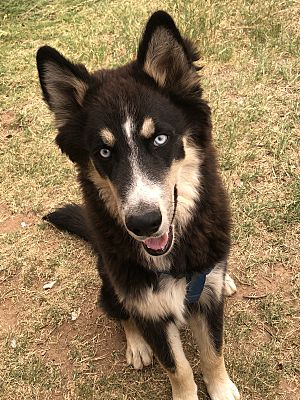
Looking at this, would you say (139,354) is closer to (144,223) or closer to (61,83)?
(144,223)

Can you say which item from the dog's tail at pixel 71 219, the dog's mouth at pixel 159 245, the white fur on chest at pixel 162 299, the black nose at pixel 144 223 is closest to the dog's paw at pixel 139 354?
the white fur on chest at pixel 162 299

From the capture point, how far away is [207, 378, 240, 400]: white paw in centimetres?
314

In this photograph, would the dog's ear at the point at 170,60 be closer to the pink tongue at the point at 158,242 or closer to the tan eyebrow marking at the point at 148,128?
the tan eyebrow marking at the point at 148,128

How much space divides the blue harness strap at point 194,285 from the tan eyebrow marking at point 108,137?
2.87ft

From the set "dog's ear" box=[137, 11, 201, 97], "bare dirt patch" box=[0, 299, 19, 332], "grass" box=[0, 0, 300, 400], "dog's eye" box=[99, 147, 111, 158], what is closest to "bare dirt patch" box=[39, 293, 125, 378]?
"grass" box=[0, 0, 300, 400]

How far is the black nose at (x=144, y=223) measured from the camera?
7.63 feet

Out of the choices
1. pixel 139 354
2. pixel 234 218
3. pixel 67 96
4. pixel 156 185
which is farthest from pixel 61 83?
pixel 234 218

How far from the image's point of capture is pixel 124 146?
2.46 meters

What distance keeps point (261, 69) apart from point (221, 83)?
0.44 m

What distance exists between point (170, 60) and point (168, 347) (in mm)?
1517

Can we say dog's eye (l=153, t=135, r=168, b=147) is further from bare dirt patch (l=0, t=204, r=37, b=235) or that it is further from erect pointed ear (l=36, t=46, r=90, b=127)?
bare dirt patch (l=0, t=204, r=37, b=235)

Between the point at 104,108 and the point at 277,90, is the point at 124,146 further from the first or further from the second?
the point at 277,90

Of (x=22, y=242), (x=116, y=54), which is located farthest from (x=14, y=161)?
(x=116, y=54)

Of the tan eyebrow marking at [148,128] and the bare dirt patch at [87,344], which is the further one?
the bare dirt patch at [87,344]
